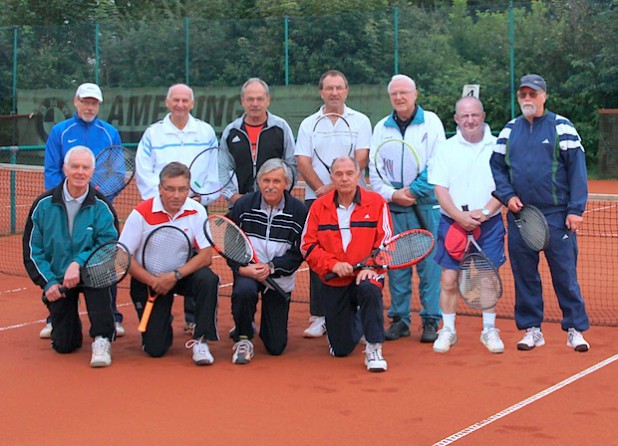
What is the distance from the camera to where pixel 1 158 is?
20.3 meters

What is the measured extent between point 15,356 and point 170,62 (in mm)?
14997

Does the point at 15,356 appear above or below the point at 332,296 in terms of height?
below

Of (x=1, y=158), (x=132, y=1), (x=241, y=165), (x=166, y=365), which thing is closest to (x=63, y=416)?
(x=166, y=365)

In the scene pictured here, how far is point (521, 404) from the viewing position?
536 cm

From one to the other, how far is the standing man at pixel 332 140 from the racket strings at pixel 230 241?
849 millimetres

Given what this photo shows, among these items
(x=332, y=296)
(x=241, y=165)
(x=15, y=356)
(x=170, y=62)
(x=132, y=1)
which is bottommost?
(x=15, y=356)

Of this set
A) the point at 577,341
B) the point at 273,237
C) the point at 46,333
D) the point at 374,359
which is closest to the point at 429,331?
the point at 374,359

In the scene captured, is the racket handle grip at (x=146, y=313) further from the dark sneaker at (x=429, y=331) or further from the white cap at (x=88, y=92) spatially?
the dark sneaker at (x=429, y=331)

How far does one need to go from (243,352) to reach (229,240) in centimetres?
69

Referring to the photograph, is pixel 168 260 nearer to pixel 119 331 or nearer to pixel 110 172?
pixel 119 331

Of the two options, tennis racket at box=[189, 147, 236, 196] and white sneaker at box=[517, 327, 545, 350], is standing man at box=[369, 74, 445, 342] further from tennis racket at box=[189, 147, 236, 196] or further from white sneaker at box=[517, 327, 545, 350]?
tennis racket at box=[189, 147, 236, 196]

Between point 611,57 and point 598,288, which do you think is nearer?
point 598,288

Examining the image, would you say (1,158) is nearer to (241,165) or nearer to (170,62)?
(170,62)

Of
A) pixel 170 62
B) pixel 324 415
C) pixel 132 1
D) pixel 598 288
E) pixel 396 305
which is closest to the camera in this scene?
pixel 324 415
